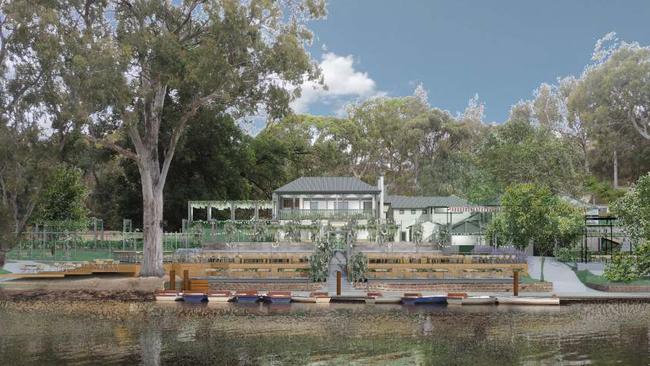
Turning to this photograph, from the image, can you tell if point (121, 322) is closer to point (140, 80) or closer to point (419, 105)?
point (140, 80)

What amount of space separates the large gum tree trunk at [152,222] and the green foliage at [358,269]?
1065 centimetres

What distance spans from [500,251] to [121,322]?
22476 mm

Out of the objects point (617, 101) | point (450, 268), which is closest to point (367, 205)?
point (450, 268)

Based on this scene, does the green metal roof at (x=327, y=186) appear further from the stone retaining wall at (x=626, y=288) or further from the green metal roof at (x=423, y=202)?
the stone retaining wall at (x=626, y=288)

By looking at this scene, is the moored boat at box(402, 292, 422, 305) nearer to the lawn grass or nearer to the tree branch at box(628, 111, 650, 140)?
the lawn grass

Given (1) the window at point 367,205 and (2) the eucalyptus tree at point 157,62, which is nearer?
(2) the eucalyptus tree at point 157,62

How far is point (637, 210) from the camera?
27.7 meters

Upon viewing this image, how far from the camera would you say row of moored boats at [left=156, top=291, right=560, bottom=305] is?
25.1m

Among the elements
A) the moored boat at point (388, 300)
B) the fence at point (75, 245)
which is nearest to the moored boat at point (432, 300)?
the moored boat at point (388, 300)

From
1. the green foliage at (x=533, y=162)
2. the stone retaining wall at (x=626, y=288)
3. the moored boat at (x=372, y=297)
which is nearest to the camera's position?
the moored boat at (x=372, y=297)

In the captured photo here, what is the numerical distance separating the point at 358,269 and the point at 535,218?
10132mm

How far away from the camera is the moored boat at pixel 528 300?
977 inches

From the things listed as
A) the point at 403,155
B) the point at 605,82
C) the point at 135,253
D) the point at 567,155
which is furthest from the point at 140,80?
the point at 403,155

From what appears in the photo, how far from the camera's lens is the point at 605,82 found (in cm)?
6194
